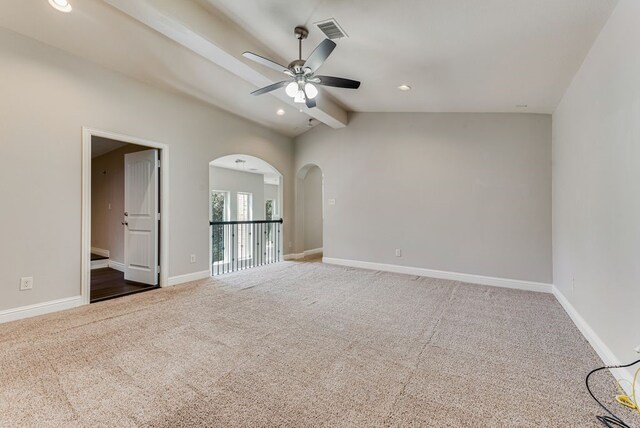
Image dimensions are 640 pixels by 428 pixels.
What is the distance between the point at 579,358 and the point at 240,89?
5.09m

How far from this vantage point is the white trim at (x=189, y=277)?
4.49m

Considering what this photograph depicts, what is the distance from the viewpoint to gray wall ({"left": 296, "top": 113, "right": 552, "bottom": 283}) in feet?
14.3

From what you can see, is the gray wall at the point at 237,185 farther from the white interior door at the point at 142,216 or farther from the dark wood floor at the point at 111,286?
the dark wood floor at the point at 111,286

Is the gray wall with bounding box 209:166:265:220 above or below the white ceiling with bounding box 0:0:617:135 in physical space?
below

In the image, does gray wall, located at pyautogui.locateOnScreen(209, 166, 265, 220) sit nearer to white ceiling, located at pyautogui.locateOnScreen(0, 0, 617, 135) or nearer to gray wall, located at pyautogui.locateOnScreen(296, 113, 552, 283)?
gray wall, located at pyautogui.locateOnScreen(296, 113, 552, 283)

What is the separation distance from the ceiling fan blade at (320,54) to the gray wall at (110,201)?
167 inches

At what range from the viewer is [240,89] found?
459cm

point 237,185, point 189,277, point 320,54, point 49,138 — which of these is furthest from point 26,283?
point 237,185

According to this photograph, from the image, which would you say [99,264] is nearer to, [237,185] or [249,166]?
[249,166]

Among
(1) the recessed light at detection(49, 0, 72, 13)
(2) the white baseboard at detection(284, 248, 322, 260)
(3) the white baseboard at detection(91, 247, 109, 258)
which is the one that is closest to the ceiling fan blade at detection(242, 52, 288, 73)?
(1) the recessed light at detection(49, 0, 72, 13)

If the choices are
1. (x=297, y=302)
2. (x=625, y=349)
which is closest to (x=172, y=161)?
(x=297, y=302)

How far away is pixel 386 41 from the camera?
2.90 meters

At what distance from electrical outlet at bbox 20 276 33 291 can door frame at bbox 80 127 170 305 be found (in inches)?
17.7

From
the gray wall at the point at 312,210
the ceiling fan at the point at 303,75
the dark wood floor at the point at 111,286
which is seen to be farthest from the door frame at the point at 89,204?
the gray wall at the point at 312,210
